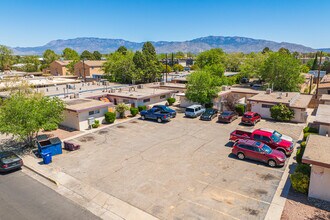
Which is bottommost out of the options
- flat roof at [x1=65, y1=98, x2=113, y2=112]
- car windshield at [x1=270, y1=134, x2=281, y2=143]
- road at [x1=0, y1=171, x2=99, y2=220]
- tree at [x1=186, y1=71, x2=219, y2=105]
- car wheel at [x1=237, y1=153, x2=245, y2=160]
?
road at [x1=0, y1=171, x2=99, y2=220]

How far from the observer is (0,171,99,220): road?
13.1 metres

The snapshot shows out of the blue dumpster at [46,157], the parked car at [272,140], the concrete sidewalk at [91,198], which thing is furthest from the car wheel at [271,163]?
the blue dumpster at [46,157]

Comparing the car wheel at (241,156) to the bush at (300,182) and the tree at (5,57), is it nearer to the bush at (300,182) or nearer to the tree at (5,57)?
the bush at (300,182)

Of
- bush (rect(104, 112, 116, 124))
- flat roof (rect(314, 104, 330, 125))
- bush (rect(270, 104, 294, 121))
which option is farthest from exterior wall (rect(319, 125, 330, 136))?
bush (rect(104, 112, 116, 124))

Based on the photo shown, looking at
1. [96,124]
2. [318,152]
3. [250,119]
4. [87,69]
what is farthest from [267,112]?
[87,69]

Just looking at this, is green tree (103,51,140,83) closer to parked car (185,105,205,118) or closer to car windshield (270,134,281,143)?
parked car (185,105,205,118)

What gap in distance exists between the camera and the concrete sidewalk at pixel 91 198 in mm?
13156

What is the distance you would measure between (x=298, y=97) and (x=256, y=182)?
24.7 m

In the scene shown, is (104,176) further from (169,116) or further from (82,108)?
(169,116)

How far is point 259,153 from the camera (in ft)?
61.8

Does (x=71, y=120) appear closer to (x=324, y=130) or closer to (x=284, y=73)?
(x=324, y=130)

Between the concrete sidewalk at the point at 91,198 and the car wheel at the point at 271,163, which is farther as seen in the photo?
the car wheel at the point at 271,163

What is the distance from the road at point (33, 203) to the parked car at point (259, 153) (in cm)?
1253

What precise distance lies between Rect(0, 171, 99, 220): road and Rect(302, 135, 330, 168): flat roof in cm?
1281
